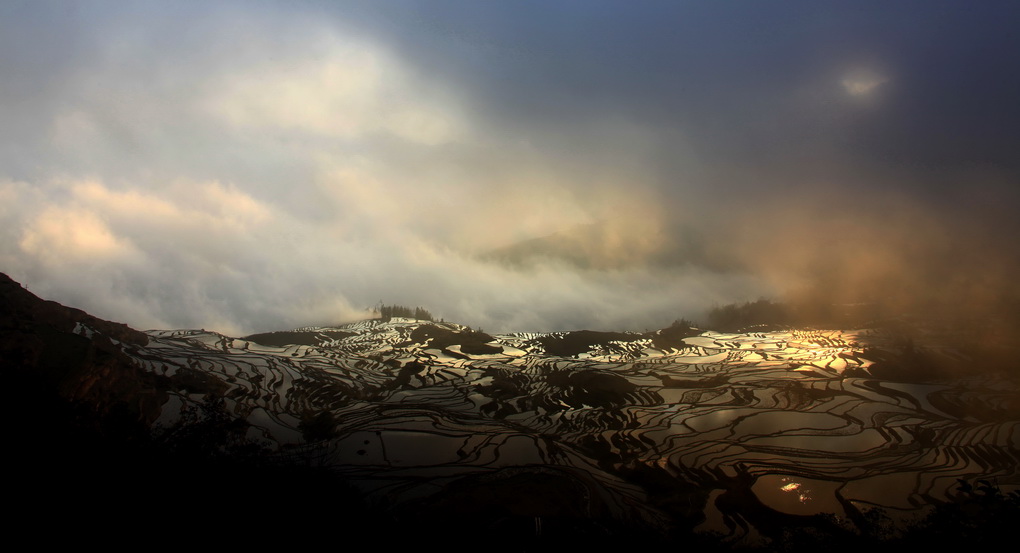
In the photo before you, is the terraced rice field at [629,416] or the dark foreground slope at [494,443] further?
the terraced rice field at [629,416]

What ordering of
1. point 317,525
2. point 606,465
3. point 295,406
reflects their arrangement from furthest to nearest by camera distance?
point 295,406 < point 606,465 < point 317,525

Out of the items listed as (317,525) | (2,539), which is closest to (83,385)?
(2,539)

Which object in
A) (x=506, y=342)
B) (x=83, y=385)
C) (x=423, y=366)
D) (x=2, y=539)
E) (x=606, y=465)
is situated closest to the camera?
(x=2, y=539)

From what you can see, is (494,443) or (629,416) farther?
(629,416)

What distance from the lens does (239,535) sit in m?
34.5

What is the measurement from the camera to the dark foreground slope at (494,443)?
37.9 meters

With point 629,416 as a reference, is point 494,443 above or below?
below

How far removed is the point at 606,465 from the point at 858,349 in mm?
68743

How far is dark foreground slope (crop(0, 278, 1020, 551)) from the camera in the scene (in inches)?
1491

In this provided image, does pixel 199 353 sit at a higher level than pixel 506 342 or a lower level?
lower

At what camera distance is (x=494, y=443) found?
61781 millimetres

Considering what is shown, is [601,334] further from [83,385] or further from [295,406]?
[83,385]

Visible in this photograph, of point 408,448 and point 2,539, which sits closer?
point 2,539

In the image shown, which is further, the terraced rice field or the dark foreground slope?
the terraced rice field
